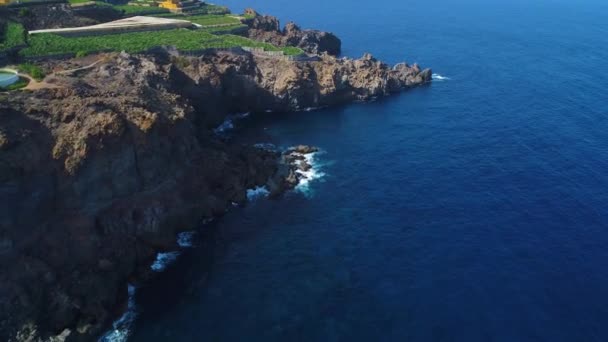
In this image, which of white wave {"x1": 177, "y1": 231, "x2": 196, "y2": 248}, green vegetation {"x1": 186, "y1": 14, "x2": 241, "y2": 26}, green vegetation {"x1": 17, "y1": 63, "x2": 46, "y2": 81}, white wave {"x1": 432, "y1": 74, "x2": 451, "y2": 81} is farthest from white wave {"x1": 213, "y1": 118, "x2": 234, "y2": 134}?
white wave {"x1": 432, "y1": 74, "x2": 451, "y2": 81}

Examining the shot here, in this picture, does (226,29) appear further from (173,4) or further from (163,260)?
(163,260)

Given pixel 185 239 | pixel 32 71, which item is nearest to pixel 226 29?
pixel 32 71

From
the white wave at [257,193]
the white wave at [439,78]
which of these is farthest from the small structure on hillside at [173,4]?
the white wave at [257,193]

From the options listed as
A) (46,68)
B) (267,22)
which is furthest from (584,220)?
(267,22)

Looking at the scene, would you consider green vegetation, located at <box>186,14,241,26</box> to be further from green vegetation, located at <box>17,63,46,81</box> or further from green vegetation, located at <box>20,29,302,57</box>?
green vegetation, located at <box>17,63,46,81</box>

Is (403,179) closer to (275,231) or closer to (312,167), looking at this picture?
(312,167)

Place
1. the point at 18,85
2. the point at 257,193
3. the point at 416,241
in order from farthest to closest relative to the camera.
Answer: the point at 257,193, the point at 18,85, the point at 416,241
